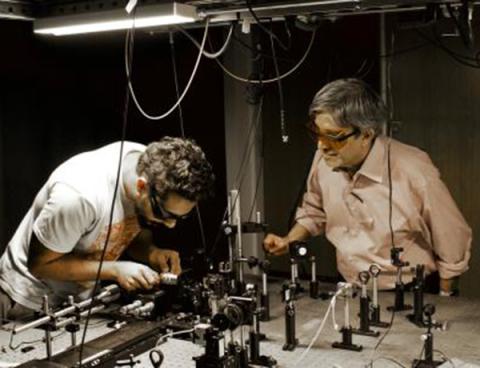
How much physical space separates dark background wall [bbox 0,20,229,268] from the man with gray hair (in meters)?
1.19

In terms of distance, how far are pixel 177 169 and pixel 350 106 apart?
769 mm

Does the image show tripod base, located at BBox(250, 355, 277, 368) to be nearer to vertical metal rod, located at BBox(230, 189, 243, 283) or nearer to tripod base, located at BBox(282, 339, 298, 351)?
tripod base, located at BBox(282, 339, 298, 351)

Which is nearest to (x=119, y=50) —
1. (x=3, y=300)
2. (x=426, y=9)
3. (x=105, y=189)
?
(x=105, y=189)

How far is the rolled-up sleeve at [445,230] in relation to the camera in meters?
2.68

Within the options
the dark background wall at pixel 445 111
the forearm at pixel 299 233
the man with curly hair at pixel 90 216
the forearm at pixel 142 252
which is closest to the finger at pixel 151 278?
the man with curly hair at pixel 90 216

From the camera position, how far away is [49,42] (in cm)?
329

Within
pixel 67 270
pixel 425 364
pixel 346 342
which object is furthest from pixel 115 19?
pixel 425 364

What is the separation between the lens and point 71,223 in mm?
2391

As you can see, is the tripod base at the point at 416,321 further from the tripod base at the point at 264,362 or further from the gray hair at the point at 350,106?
the gray hair at the point at 350,106

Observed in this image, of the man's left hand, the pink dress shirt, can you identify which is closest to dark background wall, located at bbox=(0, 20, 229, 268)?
the man's left hand

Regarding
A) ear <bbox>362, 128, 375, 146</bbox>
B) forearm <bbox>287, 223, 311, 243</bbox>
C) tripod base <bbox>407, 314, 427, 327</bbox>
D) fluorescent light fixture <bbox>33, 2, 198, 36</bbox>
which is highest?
fluorescent light fixture <bbox>33, 2, 198, 36</bbox>

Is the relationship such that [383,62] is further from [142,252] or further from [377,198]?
[142,252]

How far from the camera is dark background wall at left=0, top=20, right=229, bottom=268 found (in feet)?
10.4

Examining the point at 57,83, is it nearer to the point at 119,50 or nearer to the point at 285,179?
the point at 119,50
